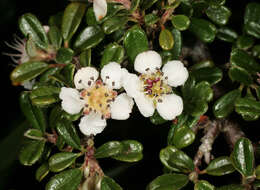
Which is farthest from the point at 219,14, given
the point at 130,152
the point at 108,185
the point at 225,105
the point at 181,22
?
the point at 108,185

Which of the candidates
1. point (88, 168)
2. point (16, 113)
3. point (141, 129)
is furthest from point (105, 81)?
point (16, 113)

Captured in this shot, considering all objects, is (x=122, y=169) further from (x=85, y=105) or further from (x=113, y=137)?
(x=85, y=105)

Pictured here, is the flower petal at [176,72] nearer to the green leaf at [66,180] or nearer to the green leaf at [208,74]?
the green leaf at [208,74]

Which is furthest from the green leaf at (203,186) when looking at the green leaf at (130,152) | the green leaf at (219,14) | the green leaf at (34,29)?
the green leaf at (34,29)

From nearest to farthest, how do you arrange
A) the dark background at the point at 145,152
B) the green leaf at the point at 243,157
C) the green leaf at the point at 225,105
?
the green leaf at the point at 243,157
the green leaf at the point at 225,105
the dark background at the point at 145,152

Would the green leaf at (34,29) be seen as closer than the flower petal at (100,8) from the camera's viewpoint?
No

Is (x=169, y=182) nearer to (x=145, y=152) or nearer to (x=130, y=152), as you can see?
(x=130, y=152)
